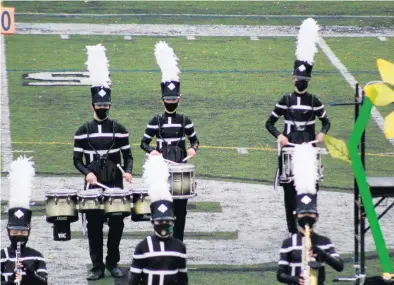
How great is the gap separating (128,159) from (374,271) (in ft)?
10.9

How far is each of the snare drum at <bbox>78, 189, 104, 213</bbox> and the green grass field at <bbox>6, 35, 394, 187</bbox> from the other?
19.0 feet

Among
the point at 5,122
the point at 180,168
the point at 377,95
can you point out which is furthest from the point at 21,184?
the point at 5,122

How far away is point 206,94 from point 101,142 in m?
11.2

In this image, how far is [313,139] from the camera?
62.8 feet

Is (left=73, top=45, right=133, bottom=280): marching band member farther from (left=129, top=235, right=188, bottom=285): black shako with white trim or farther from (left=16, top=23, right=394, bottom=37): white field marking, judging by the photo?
(left=16, top=23, right=394, bottom=37): white field marking

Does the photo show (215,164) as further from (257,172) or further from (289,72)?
(289,72)

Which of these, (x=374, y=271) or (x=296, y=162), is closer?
(x=296, y=162)

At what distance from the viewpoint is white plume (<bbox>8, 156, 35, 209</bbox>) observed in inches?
617

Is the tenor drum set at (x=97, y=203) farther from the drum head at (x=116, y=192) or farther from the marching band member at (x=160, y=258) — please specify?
the marching band member at (x=160, y=258)

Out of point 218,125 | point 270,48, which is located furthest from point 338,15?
point 218,125

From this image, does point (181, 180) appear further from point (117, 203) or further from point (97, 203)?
point (97, 203)

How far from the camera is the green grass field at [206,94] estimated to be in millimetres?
24125

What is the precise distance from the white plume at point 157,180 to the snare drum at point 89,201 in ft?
5.73

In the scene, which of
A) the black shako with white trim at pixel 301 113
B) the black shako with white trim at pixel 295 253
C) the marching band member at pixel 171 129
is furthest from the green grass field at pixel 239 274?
the black shako with white trim at pixel 295 253
